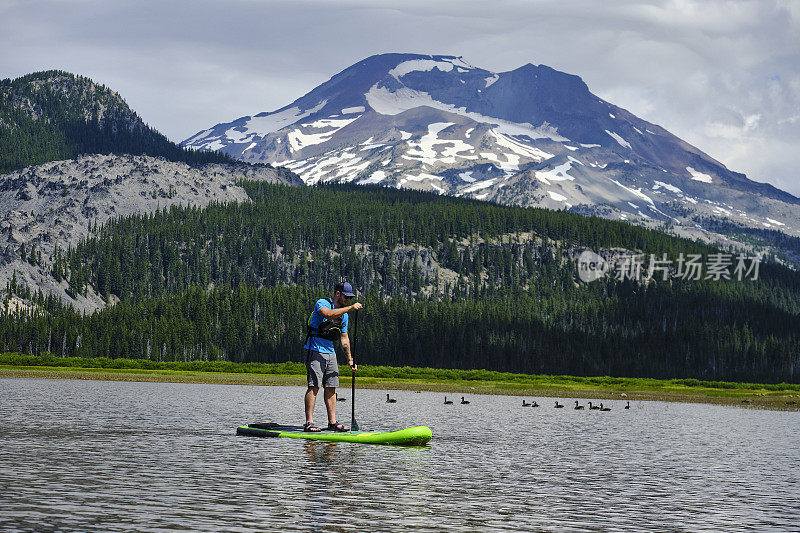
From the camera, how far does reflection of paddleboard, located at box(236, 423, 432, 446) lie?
1622 inches

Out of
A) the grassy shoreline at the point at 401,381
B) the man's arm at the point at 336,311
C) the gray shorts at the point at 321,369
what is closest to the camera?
the man's arm at the point at 336,311

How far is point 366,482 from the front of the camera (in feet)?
98.9

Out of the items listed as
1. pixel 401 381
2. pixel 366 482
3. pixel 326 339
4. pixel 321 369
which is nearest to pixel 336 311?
pixel 326 339

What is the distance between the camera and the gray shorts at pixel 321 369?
133 ft

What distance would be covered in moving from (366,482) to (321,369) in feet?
36.4

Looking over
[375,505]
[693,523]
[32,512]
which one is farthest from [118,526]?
[693,523]

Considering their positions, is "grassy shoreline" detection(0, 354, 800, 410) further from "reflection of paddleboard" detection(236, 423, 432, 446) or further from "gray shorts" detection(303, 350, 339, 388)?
"gray shorts" detection(303, 350, 339, 388)

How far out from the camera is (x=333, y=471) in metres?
32.5

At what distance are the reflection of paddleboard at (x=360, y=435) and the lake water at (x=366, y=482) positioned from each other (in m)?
0.52

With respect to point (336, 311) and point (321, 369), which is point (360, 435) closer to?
point (321, 369)

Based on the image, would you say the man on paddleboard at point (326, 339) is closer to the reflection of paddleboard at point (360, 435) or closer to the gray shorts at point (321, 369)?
the gray shorts at point (321, 369)

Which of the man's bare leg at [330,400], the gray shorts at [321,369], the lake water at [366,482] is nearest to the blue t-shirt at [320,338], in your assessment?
the gray shorts at [321,369]

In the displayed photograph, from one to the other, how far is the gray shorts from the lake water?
278 centimetres

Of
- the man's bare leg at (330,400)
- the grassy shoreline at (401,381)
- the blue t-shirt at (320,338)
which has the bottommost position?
the grassy shoreline at (401,381)
